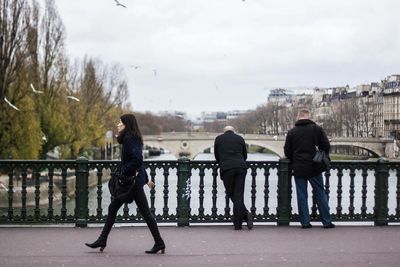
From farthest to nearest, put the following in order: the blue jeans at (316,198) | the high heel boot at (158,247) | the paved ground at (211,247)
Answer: the blue jeans at (316,198) → the high heel boot at (158,247) → the paved ground at (211,247)

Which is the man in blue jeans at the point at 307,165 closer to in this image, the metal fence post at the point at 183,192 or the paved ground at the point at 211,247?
the paved ground at the point at 211,247

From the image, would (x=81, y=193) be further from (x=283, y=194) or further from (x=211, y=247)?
(x=283, y=194)

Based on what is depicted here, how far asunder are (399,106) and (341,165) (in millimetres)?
60969

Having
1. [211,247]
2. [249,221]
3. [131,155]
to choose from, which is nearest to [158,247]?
[211,247]

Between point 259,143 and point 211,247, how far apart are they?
188 feet

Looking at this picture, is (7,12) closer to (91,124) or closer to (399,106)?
(91,124)

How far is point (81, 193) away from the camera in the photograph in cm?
1120

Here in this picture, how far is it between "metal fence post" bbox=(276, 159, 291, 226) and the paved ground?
0.31 m

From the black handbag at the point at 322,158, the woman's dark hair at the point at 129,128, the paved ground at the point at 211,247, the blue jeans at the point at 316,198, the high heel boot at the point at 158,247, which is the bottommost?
the paved ground at the point at 211,247

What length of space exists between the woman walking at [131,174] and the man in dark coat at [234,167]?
2262 millimetres

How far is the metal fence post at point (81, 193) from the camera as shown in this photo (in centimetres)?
1116

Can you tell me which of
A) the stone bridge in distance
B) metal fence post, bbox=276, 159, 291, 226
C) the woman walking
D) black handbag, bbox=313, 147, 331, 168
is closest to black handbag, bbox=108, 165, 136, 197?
the woman walking

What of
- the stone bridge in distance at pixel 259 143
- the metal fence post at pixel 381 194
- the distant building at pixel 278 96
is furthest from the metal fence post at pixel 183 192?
the distant building at pixel 278 96

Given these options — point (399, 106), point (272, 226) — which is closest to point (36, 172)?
point (272, 226)
